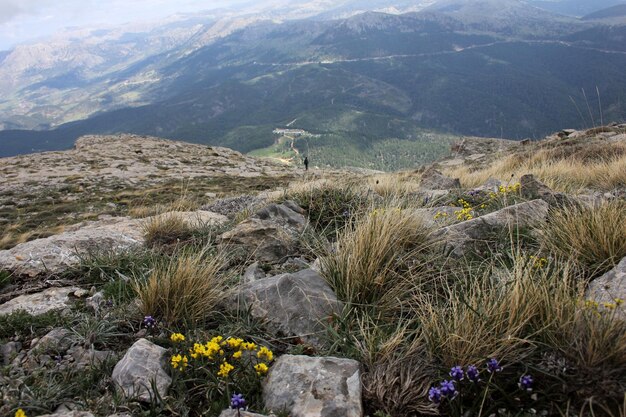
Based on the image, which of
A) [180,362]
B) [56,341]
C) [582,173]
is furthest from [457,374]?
[582,173]

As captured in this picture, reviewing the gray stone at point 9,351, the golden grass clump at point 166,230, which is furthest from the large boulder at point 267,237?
the gray stone at point 9,351

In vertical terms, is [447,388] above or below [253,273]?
above

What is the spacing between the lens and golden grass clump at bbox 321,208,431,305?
328 centimetres

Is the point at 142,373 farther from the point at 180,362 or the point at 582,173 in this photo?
the point at 582,173

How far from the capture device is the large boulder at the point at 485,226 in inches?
154

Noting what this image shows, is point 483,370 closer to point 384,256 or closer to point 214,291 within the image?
point 384,256

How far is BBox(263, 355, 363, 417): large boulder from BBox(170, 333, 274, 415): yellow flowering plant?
0.10 m

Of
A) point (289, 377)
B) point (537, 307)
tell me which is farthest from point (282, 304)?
point (537, 307)

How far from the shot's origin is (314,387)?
7.65 feet

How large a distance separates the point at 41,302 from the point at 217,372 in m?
2.36

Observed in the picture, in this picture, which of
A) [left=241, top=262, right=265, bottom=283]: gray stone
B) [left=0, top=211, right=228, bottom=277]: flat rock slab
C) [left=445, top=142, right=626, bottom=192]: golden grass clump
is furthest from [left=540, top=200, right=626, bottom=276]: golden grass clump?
[left=0, top=211, right=228, bottom=277]: flat rock slab

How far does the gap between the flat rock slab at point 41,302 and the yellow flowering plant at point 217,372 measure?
1727mm

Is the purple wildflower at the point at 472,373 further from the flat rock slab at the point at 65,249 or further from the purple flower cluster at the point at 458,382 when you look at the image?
the flat rock slab at the point at 65,249

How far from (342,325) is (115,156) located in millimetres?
29230
